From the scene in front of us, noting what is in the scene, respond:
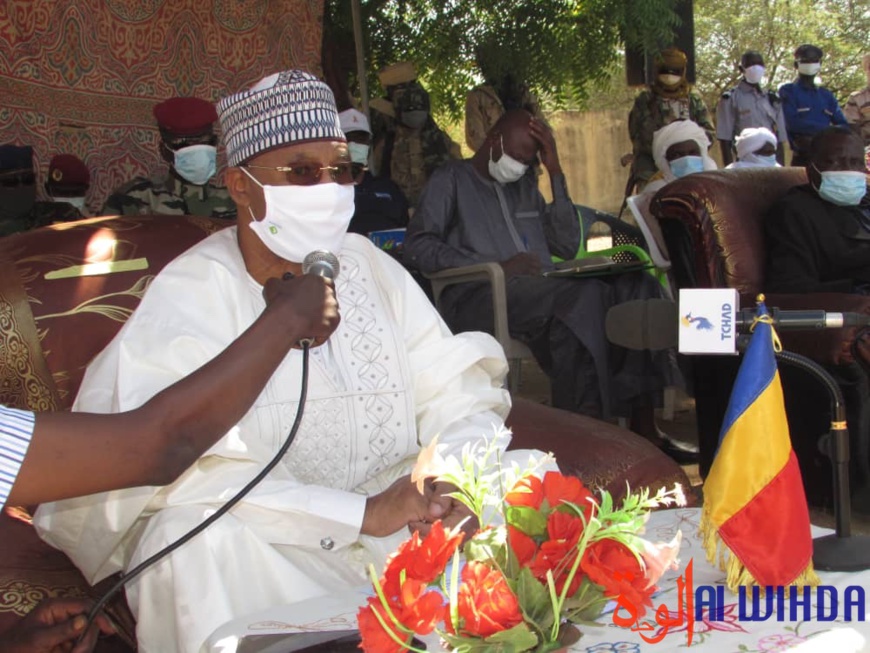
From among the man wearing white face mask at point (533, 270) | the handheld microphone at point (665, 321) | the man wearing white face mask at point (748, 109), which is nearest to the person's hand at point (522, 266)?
the man wearing white face mask at point (533, 270)

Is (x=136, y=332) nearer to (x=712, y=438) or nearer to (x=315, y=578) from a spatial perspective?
(x=315, y=578)

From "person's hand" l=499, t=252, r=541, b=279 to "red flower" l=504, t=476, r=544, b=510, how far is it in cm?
368

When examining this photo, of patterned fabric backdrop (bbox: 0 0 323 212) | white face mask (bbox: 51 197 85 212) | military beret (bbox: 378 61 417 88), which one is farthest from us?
military beret (bbox: 378 61 417 88)

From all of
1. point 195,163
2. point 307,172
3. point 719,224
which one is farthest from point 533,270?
point 307,172

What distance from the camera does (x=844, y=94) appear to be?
18562 mm

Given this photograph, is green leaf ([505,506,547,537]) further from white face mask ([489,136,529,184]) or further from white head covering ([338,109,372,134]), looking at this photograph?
white head covering ([338,109,372,134])

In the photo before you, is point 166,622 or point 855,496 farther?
point 855,496

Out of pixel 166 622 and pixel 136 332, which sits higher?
pixel 136 332

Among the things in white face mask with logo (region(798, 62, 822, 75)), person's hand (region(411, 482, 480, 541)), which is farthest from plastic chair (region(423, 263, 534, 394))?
white face mask with logo (region(798, 62, 822, 75))

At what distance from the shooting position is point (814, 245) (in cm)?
Answer: 420

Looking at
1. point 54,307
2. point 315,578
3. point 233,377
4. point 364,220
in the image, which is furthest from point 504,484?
point 364,220

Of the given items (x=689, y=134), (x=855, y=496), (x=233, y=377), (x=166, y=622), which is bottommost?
(x=855, y=496)

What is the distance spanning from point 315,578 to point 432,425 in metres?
0.56

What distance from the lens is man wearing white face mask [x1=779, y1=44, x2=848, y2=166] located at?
369 inches
